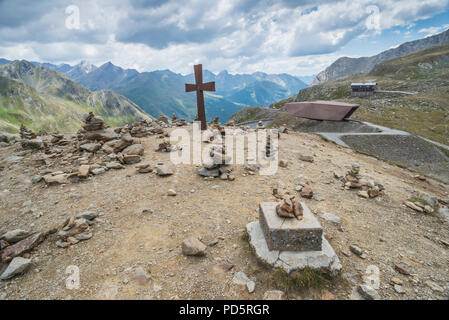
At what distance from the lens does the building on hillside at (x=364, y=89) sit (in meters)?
74.8

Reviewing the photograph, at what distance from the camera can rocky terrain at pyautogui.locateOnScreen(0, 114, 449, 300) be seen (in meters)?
4.65

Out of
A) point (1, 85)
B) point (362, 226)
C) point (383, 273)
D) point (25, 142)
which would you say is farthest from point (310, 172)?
point (1, 85)

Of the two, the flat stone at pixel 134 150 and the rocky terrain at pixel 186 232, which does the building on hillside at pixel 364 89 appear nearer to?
the rocky terrain at pixel 186 232

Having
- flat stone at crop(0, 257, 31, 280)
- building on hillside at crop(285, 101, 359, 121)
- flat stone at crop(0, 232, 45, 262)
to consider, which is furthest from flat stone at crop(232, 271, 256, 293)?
building on hillside at crop(285, 101, 359, 121)

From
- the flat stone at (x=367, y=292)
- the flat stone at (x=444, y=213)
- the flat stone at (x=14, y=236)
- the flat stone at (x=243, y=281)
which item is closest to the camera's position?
the flat stone at (x=367, y=292)

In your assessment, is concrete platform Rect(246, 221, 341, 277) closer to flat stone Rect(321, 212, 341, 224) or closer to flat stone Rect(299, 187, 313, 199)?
flat stone Rect(321, 212, 341, 224)

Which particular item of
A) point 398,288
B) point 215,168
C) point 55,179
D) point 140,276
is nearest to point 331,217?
point 398,288

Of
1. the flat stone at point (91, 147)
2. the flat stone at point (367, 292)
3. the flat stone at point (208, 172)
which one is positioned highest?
the flat stone at point (91, 147)

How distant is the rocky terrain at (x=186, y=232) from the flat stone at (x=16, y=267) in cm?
2

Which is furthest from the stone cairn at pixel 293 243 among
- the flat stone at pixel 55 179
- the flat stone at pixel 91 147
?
the flat stone at pixel 91 147

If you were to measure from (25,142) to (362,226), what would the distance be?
20.3 meters

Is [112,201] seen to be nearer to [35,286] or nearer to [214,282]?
[35,286]

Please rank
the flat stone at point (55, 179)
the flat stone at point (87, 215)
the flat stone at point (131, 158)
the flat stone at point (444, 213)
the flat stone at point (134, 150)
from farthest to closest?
1. the flat stone at point (134, 150)
2. the flat stone at point (131, 158)
3. the flat stone at point (55, 179)
4. the flat stone at point (444, 213)
5. the flat stone at point (87, 215)

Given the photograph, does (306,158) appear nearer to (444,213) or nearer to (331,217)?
(444,213)
